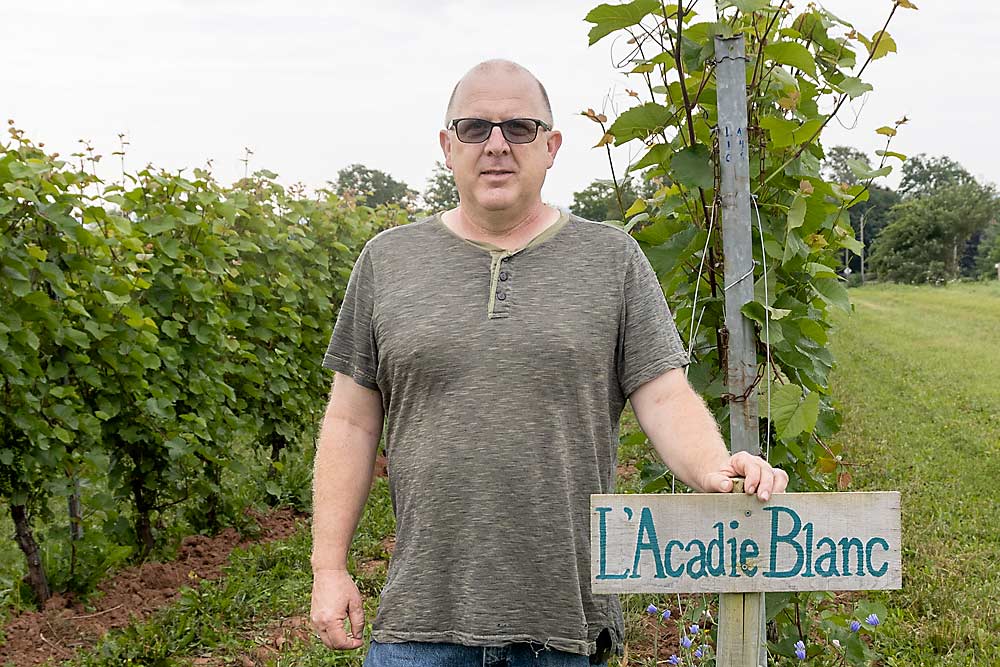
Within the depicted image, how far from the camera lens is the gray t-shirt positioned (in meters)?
1.76

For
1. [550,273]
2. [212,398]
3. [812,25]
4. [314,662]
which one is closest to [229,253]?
[212,398]

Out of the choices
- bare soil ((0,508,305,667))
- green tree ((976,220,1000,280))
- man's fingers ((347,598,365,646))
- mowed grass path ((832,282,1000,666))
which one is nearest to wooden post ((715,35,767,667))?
man's fingers ((347,598,365,646))

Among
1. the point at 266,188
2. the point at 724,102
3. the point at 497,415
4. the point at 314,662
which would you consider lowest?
the point at 314,662

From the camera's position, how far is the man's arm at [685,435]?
166 centimetres

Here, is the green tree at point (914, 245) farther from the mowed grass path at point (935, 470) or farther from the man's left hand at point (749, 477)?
the man's left hand at point (749, 477)

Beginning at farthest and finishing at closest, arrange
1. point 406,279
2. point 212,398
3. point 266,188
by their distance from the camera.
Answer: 1. point 266,188
2. point 212,398
3. point 406,279

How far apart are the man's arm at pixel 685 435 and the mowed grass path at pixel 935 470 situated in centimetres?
235

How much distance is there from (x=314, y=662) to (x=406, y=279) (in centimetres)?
224

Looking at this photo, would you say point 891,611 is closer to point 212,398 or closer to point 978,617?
point 978,617

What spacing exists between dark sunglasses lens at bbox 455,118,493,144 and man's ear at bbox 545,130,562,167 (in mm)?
154

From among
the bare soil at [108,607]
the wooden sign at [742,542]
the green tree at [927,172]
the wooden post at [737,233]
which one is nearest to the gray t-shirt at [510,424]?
the wooden sign at [742,542]

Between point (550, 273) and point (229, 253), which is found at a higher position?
point (229, 253)

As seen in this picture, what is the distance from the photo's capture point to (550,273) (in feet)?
6.02

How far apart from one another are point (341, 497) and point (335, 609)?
21 centimetres
